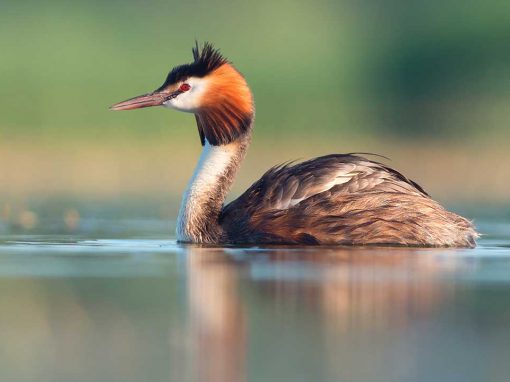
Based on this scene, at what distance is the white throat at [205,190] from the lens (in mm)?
14461

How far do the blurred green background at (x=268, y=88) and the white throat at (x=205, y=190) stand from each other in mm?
5842

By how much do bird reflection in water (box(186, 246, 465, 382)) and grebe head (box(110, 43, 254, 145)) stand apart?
1857 mm

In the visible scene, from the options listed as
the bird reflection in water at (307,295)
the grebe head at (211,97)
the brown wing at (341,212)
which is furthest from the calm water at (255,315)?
the grebe head at (211,97)

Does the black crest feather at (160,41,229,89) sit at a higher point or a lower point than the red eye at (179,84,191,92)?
higher

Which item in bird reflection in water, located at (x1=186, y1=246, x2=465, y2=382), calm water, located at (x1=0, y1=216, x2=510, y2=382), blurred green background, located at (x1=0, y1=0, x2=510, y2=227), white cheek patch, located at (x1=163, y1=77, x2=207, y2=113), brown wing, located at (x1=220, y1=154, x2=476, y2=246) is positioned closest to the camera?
calm water, located at (x1=0, y1=216, x2=510, y2=382)

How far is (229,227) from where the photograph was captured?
14172 millimetres

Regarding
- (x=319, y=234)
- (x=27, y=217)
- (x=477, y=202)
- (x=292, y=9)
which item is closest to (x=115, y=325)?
(x=319, y=234)

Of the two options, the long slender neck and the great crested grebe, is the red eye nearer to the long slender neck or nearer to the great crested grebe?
the great crested grebe

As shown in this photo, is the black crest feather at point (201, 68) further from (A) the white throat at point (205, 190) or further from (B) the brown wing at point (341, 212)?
(B) the brown wing at point (341, 212)

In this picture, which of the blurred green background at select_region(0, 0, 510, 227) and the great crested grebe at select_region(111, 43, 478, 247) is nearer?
the great crested grebe at select_region(111, 43, 478, 247)

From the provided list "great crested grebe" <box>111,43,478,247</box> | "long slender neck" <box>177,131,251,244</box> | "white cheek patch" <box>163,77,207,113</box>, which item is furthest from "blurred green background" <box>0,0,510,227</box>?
"great crested grebe" <box>111,43,478,247</box>

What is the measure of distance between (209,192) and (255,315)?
16.9 feet

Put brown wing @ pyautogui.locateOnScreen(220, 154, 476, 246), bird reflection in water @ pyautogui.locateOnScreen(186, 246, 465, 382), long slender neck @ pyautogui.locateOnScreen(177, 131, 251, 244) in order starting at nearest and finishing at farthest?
1. bird reflection in water @ pyautogui.locateOnScreen(186, 246, 465, 382)
2. brown wing @ pyautogui.locateOnScreen(220, 154, 476, 246)
3. long slender neck @ pyautogui.locateOnScreen(177, 131, 251, 244)

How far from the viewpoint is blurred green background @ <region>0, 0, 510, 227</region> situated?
30.1 meters
